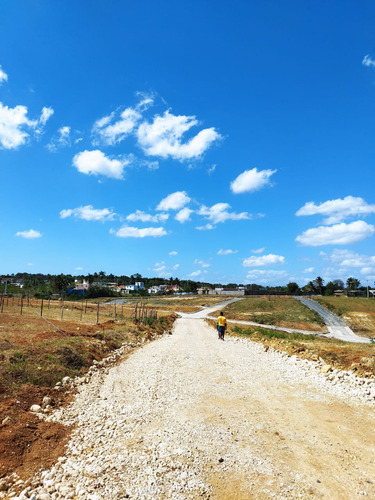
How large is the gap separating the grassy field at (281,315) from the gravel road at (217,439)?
1953 inches

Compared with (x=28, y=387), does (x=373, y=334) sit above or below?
below

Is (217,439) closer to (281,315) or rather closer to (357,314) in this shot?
(281,315)

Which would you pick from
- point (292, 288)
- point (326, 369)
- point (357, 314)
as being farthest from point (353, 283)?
point (326, 369)

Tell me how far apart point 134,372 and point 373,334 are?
56907 millimetres

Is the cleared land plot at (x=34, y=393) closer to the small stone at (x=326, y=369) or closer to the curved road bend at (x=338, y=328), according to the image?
the small stone at (x=326, y=369)

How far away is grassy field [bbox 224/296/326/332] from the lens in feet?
201

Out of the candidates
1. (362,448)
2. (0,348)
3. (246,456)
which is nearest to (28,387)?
(0,348)

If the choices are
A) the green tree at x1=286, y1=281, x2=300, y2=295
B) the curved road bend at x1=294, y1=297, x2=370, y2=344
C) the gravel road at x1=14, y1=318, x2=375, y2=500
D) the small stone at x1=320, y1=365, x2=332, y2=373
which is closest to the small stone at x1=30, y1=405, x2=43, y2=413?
the gravel road at x1=14, y1=318, x2=375, y2=500

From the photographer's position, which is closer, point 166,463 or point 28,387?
point 166,463

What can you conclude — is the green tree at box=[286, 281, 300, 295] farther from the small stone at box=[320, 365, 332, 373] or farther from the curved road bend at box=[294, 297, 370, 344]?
the small stone at box=[320, 365, 332, 373]

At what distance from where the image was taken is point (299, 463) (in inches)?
269

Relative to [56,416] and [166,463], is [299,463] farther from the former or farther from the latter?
[56,416]

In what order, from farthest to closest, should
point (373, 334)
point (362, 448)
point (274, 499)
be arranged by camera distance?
point (373, 334) → point (362, 448) → point (274, 499)

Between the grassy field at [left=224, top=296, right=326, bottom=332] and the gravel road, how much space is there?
49596 millimetres
